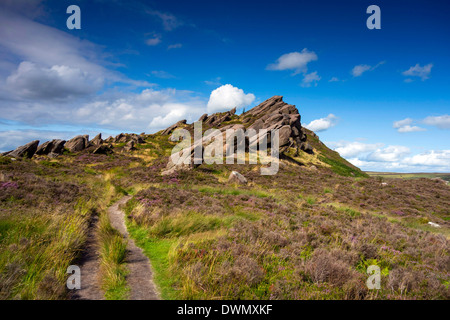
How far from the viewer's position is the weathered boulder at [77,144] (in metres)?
47.3

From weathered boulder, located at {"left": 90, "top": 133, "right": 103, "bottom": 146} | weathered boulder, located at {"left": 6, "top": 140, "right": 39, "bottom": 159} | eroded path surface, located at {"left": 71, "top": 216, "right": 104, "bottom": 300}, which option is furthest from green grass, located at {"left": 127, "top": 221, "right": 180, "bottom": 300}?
weathered boulder, located at {"left": 90, "top": 133, "right": 103, "bottom": 146}

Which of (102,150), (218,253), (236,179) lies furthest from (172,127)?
(218,253)

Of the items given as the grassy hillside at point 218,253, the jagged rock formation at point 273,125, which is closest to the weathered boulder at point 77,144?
the jagged rock formation at point 273,125

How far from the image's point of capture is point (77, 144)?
4800 cm

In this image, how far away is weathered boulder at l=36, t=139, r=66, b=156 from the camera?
41.3 metres

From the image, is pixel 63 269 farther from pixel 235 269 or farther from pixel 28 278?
pixel 235 269

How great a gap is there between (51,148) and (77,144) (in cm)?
550

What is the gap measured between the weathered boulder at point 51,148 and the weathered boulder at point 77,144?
258 centimetres

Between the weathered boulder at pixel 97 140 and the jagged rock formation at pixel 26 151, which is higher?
the weathered boulder at pixel 97 140

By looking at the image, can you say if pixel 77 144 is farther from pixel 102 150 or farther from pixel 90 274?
pixel 90 274

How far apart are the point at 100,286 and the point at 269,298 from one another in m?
4.09

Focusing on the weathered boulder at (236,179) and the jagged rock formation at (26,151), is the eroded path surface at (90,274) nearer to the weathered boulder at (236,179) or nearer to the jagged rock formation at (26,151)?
the weathered boulder at (236,179)

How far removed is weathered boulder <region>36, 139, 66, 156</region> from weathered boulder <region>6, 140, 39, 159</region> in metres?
0.83

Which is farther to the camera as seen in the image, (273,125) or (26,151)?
(273,125)
